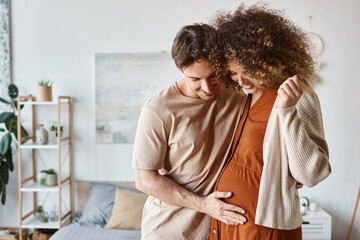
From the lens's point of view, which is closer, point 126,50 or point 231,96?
point 231,96

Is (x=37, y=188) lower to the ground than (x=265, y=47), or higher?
lower

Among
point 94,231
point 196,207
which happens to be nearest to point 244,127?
point 196,207

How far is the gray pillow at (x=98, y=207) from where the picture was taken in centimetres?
325

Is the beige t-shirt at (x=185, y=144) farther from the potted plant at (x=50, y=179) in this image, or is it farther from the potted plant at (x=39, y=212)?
the potted plant at (x=39, y=212)

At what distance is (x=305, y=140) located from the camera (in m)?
1.01

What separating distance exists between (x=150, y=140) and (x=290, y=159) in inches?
22.5

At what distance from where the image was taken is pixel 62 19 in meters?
3.57

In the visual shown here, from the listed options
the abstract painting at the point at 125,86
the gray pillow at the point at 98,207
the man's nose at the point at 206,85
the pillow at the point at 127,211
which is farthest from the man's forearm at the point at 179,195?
the abstract painting at the point at 125,86

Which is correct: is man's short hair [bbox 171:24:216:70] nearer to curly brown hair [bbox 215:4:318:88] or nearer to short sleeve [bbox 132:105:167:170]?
curly brown hair [bbox 215:4:318:88]

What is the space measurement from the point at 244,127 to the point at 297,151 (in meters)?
0.33

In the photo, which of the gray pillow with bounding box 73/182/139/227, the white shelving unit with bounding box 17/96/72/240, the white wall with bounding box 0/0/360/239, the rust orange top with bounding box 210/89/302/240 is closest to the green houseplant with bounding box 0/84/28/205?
the white shelving unit with bounding box 17/96/72/240

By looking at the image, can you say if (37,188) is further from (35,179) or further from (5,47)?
(5,47)

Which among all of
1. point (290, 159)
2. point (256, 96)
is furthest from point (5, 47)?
point (290, 159)

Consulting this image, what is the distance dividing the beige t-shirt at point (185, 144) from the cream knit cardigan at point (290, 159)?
1.01 ft
